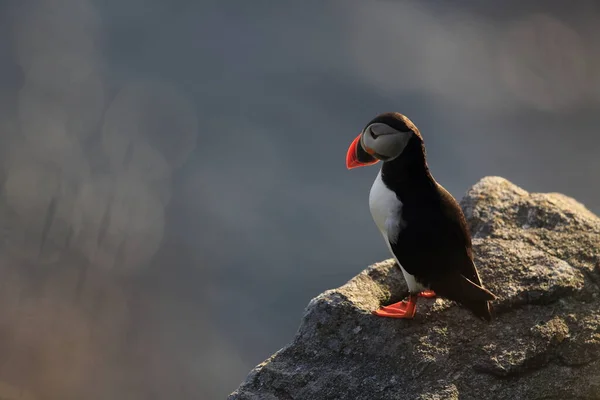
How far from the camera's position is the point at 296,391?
3398 mm

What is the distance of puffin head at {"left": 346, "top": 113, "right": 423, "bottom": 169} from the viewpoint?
3.33 m

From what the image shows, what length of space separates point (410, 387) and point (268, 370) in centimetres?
69

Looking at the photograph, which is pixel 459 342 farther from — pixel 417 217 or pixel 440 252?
pixel 417 217

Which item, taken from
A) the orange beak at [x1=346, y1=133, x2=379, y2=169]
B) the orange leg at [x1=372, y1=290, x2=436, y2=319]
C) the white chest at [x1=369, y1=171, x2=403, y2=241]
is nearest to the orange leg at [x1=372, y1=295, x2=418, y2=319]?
the orange leg at [x1=372, y1=290, x2=436, y2=319]

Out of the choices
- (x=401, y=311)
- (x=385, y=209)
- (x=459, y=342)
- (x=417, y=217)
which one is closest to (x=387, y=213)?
(x=385, y=209)

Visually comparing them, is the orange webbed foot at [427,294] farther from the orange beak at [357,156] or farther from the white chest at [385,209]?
the orange beak at [357,156]

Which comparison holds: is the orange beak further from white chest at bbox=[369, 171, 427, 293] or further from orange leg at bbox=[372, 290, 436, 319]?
orange leg at bbox=[372, 290, 436, 319]

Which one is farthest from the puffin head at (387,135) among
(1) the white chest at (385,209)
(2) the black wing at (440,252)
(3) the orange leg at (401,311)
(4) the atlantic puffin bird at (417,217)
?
(3) the orange leg at (401,311)

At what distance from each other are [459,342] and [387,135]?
1.06 m

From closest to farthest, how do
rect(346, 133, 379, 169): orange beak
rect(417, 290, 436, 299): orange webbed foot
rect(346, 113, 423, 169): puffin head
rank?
rect(346, 113, 423, 169): puffin head → rect(346, 133, 379, 169): orange beak → rect(417, 290, 436, 299): orange webbed foot

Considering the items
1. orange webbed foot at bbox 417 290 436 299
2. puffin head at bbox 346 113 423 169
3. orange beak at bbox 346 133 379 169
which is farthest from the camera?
orange webbed foot at bbox 417 290 436 299

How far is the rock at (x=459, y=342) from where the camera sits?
334cm

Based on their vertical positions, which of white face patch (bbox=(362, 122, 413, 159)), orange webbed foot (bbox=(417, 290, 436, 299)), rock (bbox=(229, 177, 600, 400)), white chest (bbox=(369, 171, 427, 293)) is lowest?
rock (bbox=(229, 177, 600, 400))

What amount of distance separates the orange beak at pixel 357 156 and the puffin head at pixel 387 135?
2 cm
